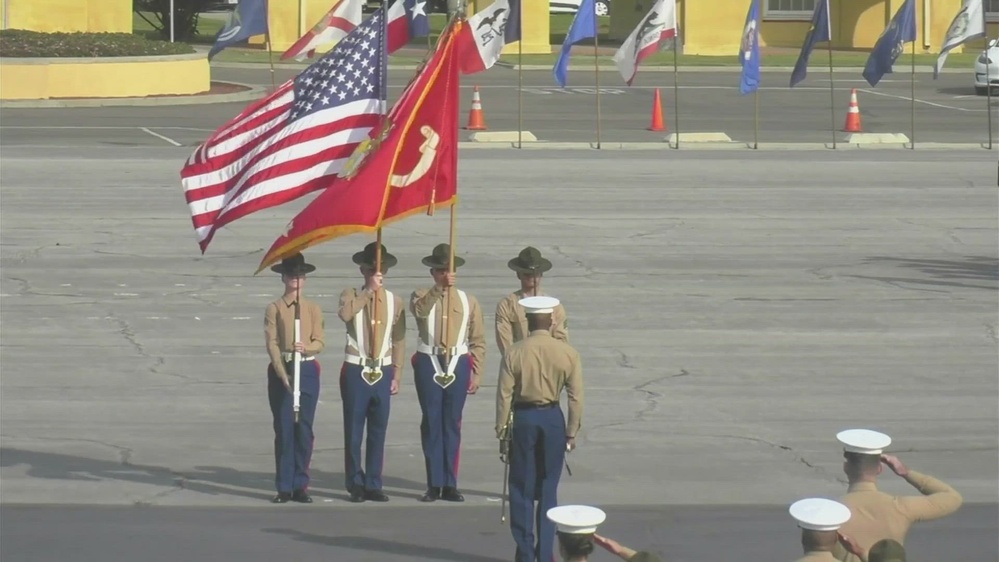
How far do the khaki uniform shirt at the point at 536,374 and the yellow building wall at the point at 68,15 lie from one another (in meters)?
39.7

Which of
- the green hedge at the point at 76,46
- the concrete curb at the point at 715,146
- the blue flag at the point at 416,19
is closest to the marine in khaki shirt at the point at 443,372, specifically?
the blue flag at the point at 416,19

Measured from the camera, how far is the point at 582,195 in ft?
76.5

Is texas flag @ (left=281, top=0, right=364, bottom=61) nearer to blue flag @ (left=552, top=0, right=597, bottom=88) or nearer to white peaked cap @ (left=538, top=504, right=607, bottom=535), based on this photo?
white peaked cap @ (left=538, top=504, right=607, bottom=535)

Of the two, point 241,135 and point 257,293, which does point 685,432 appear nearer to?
point 241,135

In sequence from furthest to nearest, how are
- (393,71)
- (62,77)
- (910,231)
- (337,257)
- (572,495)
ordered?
(393,71), (62,77), (910,231), (337,257), (572,495)

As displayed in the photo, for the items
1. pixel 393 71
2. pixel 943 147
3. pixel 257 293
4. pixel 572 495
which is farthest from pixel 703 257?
pixel 393 71

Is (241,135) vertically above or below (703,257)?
above

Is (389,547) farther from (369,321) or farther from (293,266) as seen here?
(293,266)

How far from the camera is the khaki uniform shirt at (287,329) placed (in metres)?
10.1

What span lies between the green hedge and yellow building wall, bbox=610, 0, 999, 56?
19425 millimetres

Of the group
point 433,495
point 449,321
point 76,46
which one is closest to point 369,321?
point 449,321

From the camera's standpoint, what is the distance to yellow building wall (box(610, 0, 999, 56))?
5191 cm

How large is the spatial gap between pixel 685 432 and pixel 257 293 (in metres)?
6.17

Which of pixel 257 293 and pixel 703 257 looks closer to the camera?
pixel 257 293
